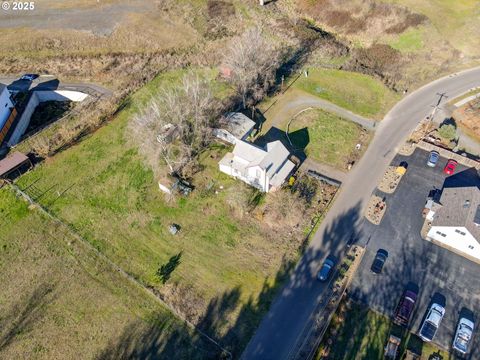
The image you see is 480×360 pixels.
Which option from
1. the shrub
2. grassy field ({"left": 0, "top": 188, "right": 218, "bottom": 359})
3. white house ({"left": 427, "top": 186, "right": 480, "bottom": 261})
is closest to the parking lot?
white house ({"left": 427, "top": 186, "right": 480, "bottom": 261})

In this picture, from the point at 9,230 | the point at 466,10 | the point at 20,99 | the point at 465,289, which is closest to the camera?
the point at 465,289

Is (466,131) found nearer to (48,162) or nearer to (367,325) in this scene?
(367,325)

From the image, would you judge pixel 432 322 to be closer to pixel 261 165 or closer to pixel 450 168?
pixel 450 168

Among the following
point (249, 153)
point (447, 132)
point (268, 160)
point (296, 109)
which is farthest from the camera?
point (296, 109)

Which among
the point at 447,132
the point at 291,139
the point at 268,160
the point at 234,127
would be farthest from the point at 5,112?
the point at 447,132

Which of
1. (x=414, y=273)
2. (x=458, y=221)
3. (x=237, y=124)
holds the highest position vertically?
(x=458, y=221)

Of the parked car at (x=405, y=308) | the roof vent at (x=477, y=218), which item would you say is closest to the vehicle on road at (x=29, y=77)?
the parked car at (x=405, y=308)

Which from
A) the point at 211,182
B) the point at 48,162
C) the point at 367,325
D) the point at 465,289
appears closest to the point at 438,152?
the point at 465,289
